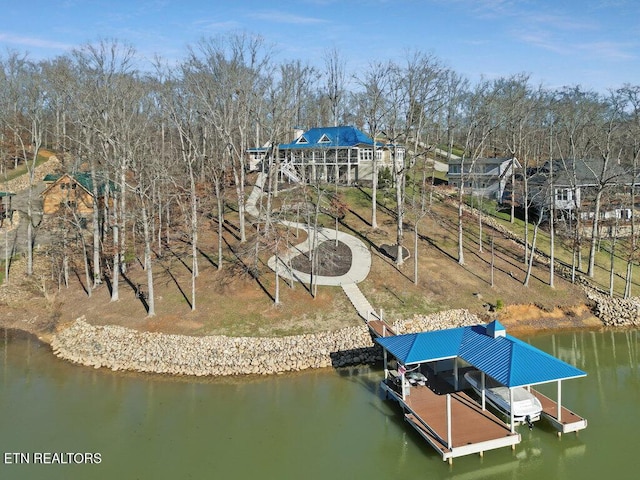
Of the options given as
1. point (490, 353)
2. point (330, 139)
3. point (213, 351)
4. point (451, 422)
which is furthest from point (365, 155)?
point (451, 422)

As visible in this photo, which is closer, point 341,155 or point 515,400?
point 515,400

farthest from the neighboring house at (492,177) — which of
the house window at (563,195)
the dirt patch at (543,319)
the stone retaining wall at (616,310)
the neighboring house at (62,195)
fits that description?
the neighboring house at (62,195)

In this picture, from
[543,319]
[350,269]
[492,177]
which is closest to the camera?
[543,319]

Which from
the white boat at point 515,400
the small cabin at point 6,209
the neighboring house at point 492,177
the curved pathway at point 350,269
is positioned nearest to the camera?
the white boat at point 515,400

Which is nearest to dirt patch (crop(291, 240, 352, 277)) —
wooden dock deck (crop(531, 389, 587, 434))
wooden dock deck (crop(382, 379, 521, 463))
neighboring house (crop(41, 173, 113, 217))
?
wooden dock deck (crop(382, 379, 521, 463))

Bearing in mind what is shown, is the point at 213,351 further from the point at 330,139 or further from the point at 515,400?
the point at 330,139

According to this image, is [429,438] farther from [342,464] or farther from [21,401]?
[21,401]

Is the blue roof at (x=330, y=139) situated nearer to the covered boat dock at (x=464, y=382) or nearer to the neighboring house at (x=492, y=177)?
the neighboring house at (x=492, y=177)
